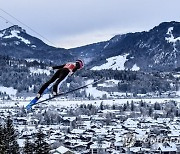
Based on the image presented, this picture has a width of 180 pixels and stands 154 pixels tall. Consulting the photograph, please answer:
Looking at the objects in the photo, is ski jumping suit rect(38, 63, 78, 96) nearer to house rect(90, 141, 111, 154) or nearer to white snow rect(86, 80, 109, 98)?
house rect(90, 141, 111, 154)

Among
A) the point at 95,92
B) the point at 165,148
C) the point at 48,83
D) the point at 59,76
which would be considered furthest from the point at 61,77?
the point at 95,92

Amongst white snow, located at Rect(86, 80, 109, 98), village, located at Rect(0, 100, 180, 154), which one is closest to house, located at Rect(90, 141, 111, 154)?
village, located at Rect(0, 100, 180, 154)

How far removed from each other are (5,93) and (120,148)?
103 meters

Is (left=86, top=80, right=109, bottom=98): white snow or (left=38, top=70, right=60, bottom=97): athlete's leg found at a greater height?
(left=86, top=80, right=109, bottom=98): white snow

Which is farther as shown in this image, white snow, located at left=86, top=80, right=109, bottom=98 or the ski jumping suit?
white snow, located at left=86, top=80, right=109, bottom=98

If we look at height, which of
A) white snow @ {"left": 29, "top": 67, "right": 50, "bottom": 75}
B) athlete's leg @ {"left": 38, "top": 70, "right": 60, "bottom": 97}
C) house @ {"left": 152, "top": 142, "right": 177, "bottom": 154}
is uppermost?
white snow @ {"left": 29, "top": 67, "right": 50, "bottom": 75}

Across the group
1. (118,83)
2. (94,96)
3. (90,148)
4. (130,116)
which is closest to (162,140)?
(90,148)

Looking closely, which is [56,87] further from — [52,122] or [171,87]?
[171,87]

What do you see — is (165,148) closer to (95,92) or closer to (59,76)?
(59,76)

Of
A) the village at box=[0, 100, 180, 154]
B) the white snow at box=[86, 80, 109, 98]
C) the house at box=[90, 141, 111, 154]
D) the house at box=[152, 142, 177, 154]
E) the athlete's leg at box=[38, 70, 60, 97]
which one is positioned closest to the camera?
the athlete's leg at box=[38, 70, 60, 97]

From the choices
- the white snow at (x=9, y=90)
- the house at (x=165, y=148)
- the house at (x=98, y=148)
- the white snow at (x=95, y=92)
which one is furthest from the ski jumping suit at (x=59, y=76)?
the white snow at (x=9, y=90)

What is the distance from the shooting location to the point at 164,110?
3839 inches

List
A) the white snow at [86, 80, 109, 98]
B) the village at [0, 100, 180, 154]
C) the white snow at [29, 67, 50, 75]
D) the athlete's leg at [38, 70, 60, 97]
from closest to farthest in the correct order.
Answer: the athlete's leg at [38, 70, 60, 97] → the village at [0, 100, 180, 154] → the white snow at [86, 80, 109, 98] → the white snow at [29, 67, 50, 75]

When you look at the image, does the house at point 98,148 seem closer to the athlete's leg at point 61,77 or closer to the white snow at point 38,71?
the athlete's leg at point 61,77
